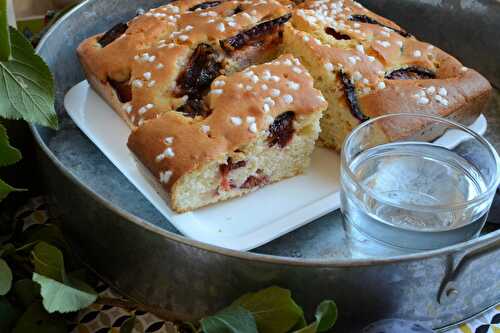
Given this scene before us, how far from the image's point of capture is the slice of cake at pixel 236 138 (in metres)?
1.29

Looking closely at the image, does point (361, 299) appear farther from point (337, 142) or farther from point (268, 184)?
point (337, 142)

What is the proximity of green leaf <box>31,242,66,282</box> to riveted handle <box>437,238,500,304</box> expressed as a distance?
591 mm

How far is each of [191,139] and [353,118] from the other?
362 mm

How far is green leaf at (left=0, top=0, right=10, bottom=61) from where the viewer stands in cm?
93

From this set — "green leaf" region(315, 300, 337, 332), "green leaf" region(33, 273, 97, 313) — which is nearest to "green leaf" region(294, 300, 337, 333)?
"green leaf" region(315, 300, 337, 332)

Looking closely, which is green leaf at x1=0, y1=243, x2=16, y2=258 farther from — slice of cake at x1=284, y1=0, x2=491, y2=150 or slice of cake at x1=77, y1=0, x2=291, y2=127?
slice of cake at x1=284, y1=0, x2=491, y2=150

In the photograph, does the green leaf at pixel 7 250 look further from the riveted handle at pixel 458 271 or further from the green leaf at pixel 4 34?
the riveted handle at pixel 458 271

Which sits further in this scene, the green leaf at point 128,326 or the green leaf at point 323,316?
the green leaf at point 128,326

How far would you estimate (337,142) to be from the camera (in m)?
1.50

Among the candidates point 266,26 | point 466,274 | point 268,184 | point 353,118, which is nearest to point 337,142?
point 353,118

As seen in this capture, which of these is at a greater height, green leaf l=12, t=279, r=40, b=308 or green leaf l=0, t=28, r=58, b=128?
green leaf l=0, t=28, r=58, b=128

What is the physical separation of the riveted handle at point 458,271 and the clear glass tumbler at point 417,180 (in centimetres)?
10

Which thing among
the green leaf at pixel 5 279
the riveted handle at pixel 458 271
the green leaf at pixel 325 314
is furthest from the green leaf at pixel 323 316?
the green leaf at pixel 5 279

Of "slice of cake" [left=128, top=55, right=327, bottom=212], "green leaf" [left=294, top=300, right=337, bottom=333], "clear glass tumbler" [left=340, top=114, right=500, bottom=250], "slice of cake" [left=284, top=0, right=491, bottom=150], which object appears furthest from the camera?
"slice of cake" [left=284, top=0, right=491, bottom=150]
